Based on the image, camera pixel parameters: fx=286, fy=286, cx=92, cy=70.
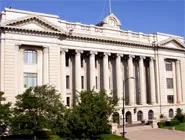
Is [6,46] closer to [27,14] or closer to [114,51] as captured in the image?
[27,14]

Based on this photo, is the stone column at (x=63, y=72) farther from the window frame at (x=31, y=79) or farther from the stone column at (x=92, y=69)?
the stone column at (x=92, y=69)

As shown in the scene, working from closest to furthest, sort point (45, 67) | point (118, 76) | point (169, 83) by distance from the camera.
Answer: point (45, 67) < point (118, 76) < point (169, 83)

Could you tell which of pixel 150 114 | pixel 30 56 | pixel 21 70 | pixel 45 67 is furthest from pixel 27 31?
pixel 150 114

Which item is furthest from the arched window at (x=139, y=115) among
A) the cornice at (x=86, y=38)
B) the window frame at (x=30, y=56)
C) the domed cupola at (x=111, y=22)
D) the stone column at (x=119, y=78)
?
the window frame at (x=30, y=56)

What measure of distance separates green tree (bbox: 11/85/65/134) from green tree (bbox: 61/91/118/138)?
245 cm

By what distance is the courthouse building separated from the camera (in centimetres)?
4341

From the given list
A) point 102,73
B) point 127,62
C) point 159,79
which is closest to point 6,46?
point 102,73

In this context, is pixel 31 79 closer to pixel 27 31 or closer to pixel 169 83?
pixel 27 31

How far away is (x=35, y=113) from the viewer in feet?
107

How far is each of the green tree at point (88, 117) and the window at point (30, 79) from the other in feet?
51.1

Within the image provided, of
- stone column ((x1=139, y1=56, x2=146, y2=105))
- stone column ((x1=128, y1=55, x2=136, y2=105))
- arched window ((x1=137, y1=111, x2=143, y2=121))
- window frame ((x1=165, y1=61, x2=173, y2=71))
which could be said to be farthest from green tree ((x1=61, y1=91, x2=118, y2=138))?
window frame ((x1=165, y1=61, x2=173, y2=71))

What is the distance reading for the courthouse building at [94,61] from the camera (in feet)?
142

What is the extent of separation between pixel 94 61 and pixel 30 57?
1213 cm

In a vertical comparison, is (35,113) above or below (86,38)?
below
